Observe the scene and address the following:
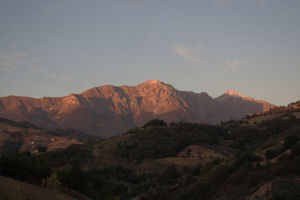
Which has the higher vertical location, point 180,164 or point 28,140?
point 28,140

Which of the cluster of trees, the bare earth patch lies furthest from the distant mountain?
the bare earth patch

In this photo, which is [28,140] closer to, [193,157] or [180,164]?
[193,157]

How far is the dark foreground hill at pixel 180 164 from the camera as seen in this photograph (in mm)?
31781

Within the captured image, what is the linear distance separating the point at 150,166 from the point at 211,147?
91.3ft

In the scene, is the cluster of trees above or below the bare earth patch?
above

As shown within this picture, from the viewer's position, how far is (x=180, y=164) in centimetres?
9412

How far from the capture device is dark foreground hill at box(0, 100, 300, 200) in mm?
31781

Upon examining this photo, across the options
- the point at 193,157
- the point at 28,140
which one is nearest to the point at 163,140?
the point at 193,157

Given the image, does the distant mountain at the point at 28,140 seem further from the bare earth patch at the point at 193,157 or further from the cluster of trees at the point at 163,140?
the bare earth patch at the point at 193,157

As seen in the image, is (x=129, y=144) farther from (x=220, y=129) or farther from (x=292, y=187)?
(x=292, y=187)

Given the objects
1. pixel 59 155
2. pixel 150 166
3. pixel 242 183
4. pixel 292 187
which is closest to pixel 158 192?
pixel 242 183

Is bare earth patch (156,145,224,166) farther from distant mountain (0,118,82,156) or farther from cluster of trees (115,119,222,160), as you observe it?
distant mountain (0,118,82,156)

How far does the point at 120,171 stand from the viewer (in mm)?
87625

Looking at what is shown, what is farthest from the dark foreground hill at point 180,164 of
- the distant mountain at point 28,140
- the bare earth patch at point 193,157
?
the distant mountain at point 28,140
